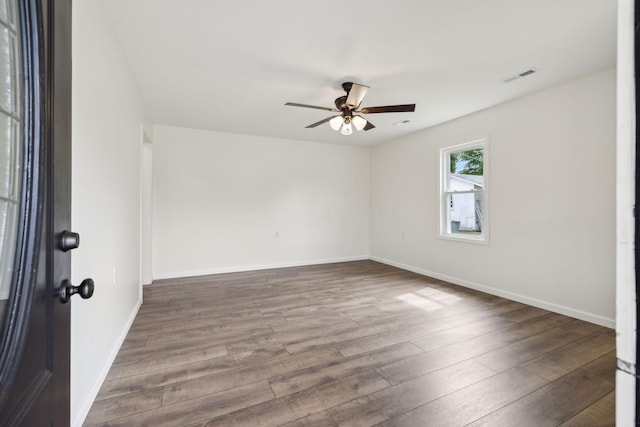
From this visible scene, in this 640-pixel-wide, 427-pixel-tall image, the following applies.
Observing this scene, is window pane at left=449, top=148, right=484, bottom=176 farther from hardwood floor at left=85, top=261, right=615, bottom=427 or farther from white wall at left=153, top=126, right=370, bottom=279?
white wall at left=153, top=126, right=370, bottom=279

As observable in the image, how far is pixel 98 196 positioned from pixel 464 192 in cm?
431

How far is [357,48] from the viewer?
2322 mm

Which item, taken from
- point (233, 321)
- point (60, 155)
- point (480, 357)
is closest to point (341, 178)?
point (233, 321)

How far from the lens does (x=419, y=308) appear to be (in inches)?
127

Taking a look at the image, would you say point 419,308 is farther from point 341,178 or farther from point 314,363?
point 341,178

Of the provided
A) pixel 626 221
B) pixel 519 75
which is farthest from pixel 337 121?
pixel 626 221

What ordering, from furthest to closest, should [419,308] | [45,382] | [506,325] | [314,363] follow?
[419,308] < [506,325] < [314,363] < [45,382]

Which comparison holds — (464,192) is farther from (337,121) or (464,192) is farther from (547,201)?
(337,121)

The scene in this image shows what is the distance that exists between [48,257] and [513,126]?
4.25m

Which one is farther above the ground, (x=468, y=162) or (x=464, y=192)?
(x=468, y=162)

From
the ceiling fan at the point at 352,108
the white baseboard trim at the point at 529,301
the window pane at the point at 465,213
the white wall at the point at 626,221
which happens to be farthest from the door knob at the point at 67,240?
the window pane at the point at 465,213

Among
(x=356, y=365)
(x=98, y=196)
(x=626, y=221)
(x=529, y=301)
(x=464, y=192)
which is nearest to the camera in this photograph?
(x=626, y=221)

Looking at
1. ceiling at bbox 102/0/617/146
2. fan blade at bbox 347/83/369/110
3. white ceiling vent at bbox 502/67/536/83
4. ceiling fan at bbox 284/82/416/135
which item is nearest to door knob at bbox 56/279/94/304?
ceiling at bbox 102/0/617/146

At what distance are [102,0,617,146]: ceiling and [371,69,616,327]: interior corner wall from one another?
29 centimetres
